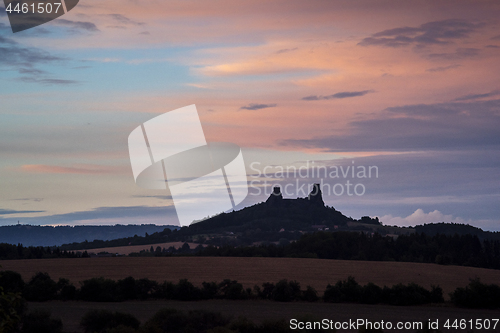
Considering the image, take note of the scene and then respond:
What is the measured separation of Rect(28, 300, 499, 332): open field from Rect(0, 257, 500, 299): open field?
31.8ft

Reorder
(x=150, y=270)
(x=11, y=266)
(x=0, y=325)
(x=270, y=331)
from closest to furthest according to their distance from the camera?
(x=0, y=325) < (x=270, y=331) < (x=150, y=270) < (x=11, y=266)

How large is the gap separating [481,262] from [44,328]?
94078mm

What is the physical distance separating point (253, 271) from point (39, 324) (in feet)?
167

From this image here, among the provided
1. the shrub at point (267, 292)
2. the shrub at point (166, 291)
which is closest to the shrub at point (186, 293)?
the shrub at point (166, 291)

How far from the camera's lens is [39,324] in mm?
27469

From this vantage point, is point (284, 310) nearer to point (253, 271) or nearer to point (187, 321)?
point (187, 321)

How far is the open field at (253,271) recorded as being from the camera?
218ft

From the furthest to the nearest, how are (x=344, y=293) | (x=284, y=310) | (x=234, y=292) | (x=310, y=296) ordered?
(x=234, y=292)
(x=310, y=296)
(x=344, y=293)
(x=284, y=310)

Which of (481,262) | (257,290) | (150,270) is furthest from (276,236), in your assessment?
(257,290)

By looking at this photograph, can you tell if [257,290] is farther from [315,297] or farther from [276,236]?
[276,236]

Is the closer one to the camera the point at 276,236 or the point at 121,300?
the point at 121,300

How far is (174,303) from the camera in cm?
4872

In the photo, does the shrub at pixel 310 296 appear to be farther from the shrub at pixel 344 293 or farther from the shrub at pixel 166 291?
the shrub at pixel 166 291

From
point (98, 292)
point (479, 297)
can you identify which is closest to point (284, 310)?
point (479, 297)
